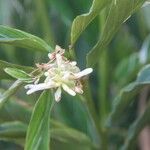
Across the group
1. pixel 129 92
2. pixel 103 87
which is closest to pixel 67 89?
pixel 129 92

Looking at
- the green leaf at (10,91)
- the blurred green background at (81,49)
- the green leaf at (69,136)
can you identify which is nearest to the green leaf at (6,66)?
the green leaf at (10,91)

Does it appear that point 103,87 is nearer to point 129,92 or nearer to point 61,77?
point 129,92

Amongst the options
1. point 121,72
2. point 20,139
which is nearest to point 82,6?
point 121,72

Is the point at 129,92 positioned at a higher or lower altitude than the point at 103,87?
lower

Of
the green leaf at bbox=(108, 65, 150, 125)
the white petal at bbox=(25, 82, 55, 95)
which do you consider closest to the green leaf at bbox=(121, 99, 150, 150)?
the green leaf at bbox=(108, 65, 150, 125)

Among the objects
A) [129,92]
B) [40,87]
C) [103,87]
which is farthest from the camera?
[103,87]

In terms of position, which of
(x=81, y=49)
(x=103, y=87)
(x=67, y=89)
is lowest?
(x=67, y=89)

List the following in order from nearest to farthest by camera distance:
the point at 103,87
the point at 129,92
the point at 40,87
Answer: the point at 40,87
the point at 129,92
the point at 103,87
